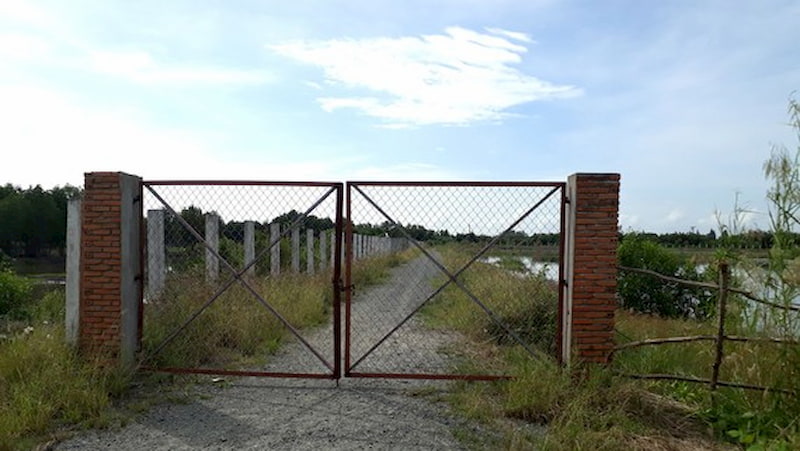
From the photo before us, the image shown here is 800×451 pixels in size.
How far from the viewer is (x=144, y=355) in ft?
20.6

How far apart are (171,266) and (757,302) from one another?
784cm

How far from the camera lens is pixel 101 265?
6.01m

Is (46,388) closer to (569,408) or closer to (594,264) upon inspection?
(569,408)

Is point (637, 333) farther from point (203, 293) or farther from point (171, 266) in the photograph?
point (171, 266)

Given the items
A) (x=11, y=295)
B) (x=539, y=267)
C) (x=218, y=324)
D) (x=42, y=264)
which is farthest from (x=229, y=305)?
(x=42, y=264)

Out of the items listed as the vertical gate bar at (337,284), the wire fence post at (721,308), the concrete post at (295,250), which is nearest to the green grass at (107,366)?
the vertical gate bar at (337,284)

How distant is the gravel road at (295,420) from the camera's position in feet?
15.5

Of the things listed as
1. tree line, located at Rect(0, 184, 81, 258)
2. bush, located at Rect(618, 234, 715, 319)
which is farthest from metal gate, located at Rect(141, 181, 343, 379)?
tree line, located at Rect(0, 184, 81, 258)

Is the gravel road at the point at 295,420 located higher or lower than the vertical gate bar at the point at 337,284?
lower

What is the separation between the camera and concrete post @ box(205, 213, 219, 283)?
30.7 feet

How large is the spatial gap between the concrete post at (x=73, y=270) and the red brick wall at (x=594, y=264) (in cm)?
508

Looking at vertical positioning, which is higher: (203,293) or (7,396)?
(203,293)

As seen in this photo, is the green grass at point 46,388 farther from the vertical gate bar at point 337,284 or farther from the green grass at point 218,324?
the vertical gate bar at point 337,284

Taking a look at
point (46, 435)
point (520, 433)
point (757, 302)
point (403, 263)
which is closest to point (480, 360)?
point (520, 433)
